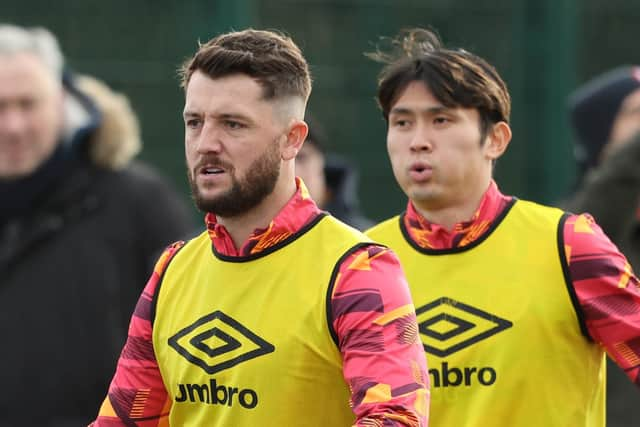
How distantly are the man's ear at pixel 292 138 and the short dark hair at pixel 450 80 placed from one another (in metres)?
0.77

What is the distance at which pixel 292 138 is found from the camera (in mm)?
3680

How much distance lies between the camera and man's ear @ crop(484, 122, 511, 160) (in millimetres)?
4457

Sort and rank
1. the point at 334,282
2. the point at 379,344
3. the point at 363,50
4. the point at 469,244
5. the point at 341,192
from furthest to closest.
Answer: the point at 363,50
the point at 341,192
the point at 469,244
the point at 334,282
the point at 379,344

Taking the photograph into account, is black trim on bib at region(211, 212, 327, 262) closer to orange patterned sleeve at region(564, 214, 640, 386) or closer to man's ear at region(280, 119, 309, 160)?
man's ear at region(280, 119, 309, 160)

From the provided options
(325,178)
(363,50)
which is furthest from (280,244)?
(363,50)

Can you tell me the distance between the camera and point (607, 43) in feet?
39.5

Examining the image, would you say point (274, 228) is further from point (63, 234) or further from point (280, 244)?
point (63, 234)

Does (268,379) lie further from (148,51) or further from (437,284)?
(148,51)

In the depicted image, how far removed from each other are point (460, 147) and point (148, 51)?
5.34 metres

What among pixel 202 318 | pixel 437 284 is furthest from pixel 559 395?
pixel 202 318

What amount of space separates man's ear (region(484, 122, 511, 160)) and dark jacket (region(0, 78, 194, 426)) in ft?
7.66

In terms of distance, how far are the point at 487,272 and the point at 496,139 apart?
0.45 m

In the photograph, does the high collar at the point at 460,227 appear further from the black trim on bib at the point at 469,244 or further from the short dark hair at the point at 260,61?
the short dark hair at the point at 260,61

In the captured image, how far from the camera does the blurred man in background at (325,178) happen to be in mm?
6781
